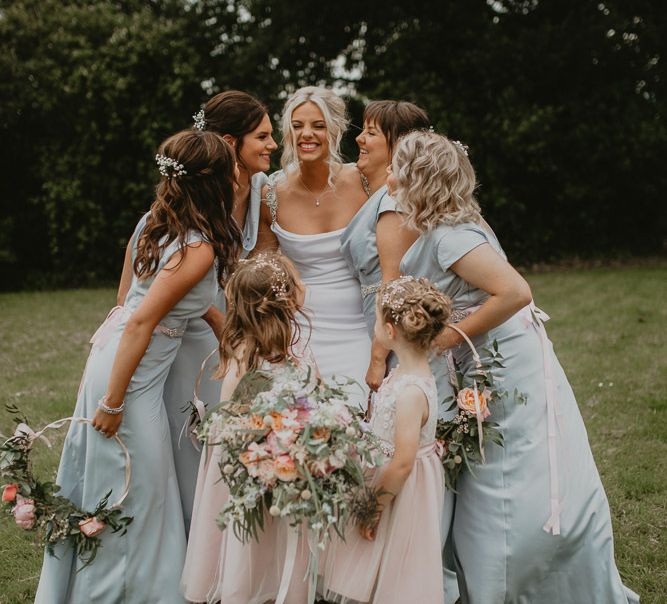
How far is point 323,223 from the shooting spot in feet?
13.6

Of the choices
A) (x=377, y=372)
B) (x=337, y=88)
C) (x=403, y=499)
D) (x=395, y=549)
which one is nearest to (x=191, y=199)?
(x=377, y=372)

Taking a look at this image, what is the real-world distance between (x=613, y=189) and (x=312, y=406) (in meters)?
15.3

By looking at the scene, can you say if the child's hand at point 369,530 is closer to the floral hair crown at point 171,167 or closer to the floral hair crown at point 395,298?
the floral hair crown at point 395,298

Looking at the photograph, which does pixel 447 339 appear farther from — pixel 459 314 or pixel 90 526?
pixel 90 526

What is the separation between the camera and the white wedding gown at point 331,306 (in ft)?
13.0

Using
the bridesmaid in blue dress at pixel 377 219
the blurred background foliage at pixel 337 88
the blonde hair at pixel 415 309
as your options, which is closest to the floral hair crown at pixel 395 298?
the blonde hair at pixel 415 309

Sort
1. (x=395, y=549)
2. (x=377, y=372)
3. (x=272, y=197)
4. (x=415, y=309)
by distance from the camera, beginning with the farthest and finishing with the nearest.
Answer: (x=272, y=197) < (x=377, y=372) < (x=395, y=549) < (x=415, y=309)

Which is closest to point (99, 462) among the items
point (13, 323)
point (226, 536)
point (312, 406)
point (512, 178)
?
point (226, 536)

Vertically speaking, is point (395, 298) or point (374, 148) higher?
point (374, 148)

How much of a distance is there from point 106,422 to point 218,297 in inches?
40.6

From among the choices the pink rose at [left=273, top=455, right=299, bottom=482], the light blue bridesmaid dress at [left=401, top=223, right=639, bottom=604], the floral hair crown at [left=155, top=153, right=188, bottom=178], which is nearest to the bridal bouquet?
the pink rose at [left=273, top=455, right=299, bottom=482]

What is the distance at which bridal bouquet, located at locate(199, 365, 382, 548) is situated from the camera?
256cm

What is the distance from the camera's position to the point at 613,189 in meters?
16.4

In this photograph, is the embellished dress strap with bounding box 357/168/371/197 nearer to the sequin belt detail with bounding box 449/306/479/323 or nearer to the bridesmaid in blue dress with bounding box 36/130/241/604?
the bridesmaid in blue dress with bounding box 36/130/241/604
